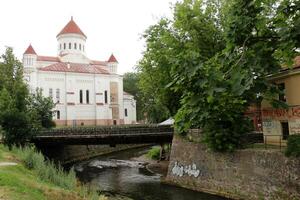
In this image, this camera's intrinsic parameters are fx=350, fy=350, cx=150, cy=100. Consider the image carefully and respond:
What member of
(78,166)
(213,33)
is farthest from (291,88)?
(78,166)

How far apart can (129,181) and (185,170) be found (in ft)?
17.1

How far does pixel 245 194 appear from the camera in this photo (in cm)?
2009

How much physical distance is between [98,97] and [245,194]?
199 feet

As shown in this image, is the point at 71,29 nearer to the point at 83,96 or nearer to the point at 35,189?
the point at 83,96

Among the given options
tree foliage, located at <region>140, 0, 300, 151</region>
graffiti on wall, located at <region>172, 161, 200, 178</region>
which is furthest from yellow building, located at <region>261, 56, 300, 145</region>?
tree foliage, located at <region>140, 0, 300, 151</region>

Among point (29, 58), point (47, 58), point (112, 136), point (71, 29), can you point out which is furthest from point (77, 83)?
point (112, 136)

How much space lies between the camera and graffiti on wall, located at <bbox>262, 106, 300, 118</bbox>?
71.2 feet

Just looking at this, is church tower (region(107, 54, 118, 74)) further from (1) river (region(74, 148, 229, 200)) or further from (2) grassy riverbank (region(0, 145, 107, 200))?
(2) grassy riverbank (region(0, 145, 107, 200))

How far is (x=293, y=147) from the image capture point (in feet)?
56.7

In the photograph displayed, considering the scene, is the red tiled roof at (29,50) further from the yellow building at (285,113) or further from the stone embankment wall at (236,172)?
the yellow building at (285,113)

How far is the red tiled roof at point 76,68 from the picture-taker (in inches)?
2885

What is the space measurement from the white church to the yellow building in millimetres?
52540

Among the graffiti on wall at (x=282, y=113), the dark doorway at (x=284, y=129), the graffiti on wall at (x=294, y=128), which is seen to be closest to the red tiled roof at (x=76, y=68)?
the graffiti on wall at (x=282, y=113)

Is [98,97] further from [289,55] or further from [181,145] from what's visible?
[289,55]
